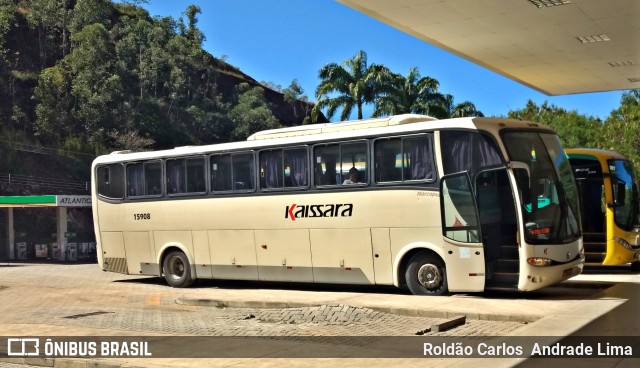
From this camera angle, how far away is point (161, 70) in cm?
7512

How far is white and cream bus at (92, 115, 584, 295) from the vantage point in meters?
13.6

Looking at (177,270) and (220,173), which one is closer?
(220,173)

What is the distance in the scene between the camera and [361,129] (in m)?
15.7

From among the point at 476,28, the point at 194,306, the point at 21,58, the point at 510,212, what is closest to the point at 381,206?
→ the point at 510,212

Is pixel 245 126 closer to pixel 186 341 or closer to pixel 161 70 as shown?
pixel 161 70

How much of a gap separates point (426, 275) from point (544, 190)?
2763 millimetres

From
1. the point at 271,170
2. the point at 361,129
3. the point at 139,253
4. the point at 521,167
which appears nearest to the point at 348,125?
the point at 361,129

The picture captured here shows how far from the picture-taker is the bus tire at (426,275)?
14.3 m

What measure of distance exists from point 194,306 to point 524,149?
23.1 ft

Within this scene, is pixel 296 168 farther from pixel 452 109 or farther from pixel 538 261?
pixel 452 109

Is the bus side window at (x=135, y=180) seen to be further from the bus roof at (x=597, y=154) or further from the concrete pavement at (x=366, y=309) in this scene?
the bus roof at (x=597, y=154)

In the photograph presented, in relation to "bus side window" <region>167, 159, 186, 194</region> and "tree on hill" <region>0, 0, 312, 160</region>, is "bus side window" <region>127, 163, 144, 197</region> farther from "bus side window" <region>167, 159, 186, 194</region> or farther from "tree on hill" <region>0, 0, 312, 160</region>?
"tree on hill" <region>0, 0, 312, 160</region>

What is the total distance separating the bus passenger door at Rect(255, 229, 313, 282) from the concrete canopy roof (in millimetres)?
5596

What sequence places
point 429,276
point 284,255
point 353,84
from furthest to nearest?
point 353,84
point 284,255
point 429,276
